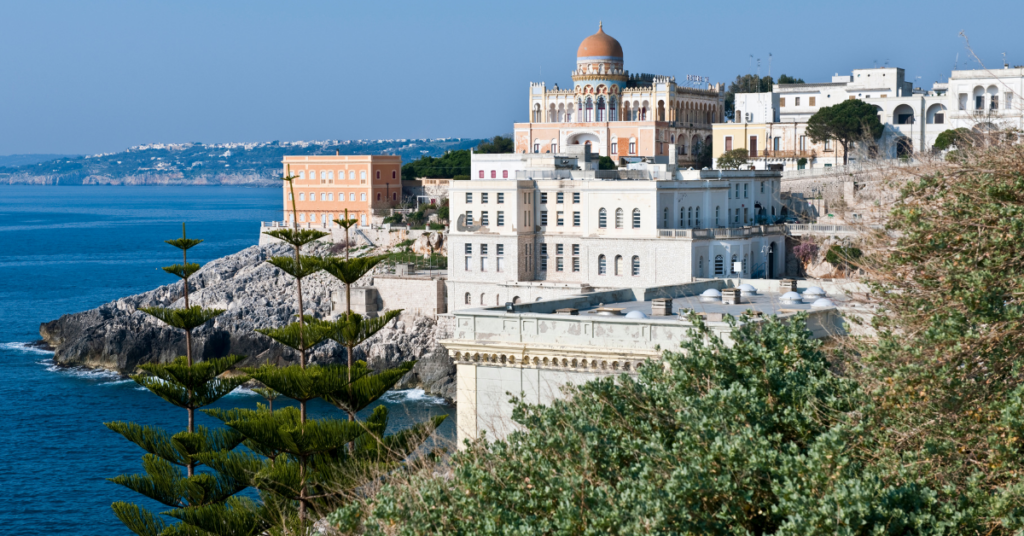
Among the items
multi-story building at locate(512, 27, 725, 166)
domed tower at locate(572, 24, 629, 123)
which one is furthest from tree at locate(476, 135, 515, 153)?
domed tower at locate(572, 24, 629, 123)

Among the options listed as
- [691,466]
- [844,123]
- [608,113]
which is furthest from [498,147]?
[691,466]

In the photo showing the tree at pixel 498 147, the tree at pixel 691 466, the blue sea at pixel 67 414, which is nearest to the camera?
the tree at pixel 691 466

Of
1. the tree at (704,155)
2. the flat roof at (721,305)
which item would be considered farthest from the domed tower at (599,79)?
the flat roof at (721,305)

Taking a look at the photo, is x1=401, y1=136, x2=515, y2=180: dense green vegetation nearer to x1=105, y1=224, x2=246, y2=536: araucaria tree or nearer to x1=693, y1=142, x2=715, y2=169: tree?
x1=693, y1=142, x2=715, y2=169: tree

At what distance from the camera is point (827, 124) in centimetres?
7550

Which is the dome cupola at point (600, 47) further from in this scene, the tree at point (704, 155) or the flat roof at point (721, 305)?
the flat roof at point (721, 305)

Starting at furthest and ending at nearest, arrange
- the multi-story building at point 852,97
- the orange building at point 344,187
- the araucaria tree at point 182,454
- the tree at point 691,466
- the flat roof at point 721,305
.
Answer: the orange building at point 344,187, the multi-story building at point 852,97, the flat roof at point 721,305, the araucaria tree at point 182,454, the tree at point 691,466

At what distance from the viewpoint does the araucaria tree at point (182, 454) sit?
2041 cm

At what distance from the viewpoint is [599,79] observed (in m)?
85.6

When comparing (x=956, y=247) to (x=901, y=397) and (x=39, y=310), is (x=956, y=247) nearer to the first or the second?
(x=901, y=397)

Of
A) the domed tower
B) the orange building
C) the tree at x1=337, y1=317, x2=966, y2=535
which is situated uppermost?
the domed tower

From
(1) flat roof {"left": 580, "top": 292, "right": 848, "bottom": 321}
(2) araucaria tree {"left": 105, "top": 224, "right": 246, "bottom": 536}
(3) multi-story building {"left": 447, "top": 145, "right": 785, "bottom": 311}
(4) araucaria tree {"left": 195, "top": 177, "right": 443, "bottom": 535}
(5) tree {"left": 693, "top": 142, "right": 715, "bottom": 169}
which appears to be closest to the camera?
(4) araucaria tree {"left": 195, "top": 177, "right": 443, "bottom": 535}

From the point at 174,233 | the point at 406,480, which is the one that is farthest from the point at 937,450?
the point at 174,233

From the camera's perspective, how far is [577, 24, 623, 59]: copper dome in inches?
3396
